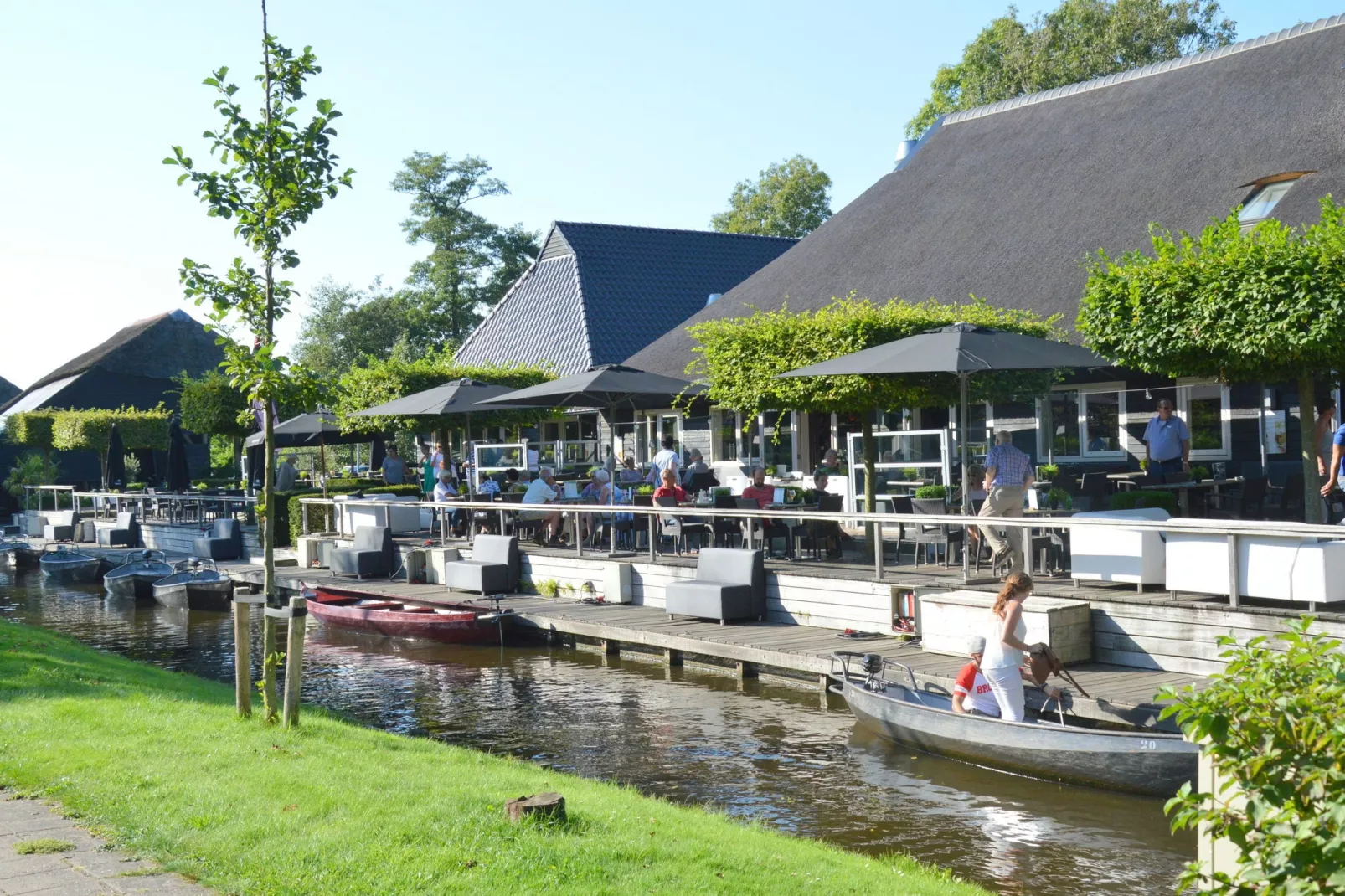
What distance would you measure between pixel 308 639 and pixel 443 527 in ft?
9.04

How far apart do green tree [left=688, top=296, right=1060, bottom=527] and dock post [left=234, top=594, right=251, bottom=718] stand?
815 centimetres

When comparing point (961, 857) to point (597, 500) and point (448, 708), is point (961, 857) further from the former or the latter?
point (597, 500)

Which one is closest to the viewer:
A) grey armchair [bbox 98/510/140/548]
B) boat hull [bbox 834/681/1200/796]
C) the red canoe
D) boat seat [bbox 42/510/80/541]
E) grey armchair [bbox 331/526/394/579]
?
boat hull [bbox 834/681/1200/796]

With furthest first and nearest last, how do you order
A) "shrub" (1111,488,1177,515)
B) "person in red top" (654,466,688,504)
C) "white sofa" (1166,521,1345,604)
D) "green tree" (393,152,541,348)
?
"green tree" (393,152,541,348)
"person in red top" (654,466,688,504)
"shrub" (1111,488,1177,515)
"white sofa" (1166,521,1345,604)

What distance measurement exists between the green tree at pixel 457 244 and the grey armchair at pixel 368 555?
3358 centimetres

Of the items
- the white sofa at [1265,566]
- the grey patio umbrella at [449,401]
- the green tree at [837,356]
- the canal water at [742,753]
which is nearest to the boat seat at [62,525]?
the grey patio umbrella at [449,401]

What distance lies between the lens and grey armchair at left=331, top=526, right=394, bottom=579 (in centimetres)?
1958

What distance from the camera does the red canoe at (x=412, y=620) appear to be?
15758mm

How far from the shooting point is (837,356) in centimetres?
1569

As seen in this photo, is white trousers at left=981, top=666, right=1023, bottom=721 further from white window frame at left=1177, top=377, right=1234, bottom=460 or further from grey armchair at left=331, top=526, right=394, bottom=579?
grey armchair at left=331, top=526, right=394, bottom=579

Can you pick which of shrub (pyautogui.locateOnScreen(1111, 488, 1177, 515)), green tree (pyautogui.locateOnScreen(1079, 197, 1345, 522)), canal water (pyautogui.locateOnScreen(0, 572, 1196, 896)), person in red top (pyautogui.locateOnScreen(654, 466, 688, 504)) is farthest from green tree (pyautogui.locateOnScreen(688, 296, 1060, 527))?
canal water (pyautogui.locateOnScreen(0, 572, 1196, 896))

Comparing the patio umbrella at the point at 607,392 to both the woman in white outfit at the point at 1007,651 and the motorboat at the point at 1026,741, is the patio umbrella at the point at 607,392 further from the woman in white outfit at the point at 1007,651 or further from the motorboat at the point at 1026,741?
the woman in white outfit at the point at 1007,651

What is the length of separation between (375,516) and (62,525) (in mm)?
13590

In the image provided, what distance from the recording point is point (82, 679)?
36.7 feet
